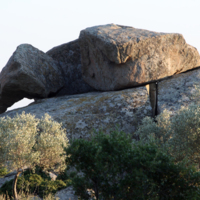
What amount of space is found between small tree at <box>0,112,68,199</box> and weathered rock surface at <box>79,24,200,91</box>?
27.0ft

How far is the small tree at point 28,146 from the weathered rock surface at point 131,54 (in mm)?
8232

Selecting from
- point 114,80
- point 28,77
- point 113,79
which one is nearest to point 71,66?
point 28,77

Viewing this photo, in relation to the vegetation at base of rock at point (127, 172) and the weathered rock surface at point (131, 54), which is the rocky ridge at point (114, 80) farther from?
the vegetation at base of rock at point (127, 172)

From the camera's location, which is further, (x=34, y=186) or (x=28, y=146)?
(x=34, y=186)

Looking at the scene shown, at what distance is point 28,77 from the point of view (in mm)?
20594

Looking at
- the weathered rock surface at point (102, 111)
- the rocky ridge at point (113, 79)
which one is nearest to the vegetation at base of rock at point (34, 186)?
the weathered rock surface at point (102, 111)

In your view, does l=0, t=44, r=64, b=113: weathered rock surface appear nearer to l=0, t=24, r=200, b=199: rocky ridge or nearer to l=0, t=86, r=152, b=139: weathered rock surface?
l=0, t=24, r=200, b=199: rocky ridge

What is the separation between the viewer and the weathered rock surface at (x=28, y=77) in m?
20.6

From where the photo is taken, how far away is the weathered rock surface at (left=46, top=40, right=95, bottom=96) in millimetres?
25172

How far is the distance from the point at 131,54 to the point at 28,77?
7350mm

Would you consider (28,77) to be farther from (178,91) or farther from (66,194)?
(178,91)

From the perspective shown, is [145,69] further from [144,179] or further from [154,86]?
[144,179]

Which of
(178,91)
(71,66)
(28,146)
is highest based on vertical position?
(71,66)

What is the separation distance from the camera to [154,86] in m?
20.4
